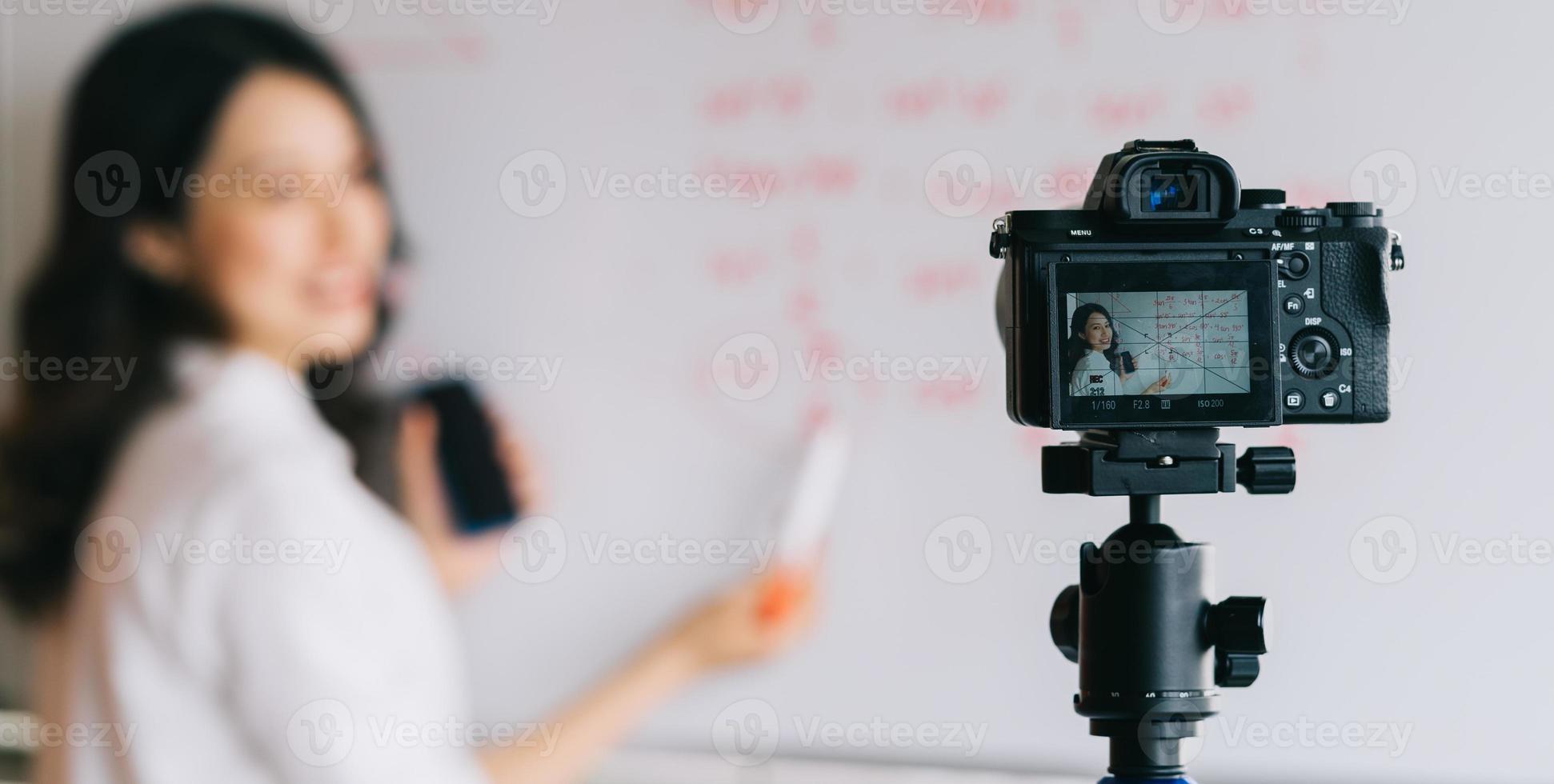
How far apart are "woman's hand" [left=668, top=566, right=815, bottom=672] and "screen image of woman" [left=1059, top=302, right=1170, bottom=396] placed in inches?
27.0

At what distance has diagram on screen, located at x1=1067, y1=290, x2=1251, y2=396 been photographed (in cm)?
66

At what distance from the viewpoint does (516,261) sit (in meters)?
1.37

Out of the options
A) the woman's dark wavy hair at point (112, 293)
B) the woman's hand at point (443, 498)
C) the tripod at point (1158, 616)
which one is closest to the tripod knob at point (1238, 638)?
the tripod at point (1158, 616)

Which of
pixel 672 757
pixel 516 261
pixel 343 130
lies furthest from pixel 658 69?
pixel 672 757

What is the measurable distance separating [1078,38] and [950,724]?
70 centimetres

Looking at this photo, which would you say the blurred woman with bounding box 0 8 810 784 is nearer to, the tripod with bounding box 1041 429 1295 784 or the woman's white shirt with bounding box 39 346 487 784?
the woman's white shirt with bounding box 39 346 487 784

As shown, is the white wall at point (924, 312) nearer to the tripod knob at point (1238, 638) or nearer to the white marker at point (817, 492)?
the white marker at point (817, 492)

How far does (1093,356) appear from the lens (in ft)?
2.15

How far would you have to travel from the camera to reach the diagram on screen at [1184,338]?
2.16 ft

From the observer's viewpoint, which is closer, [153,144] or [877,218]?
[877,218]

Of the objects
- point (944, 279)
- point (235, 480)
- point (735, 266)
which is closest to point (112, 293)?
point (235, 480)

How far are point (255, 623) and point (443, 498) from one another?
34 cm

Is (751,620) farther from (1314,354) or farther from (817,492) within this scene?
(1314,354)

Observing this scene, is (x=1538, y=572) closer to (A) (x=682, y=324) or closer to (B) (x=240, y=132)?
(A) (x=682, y=324)
